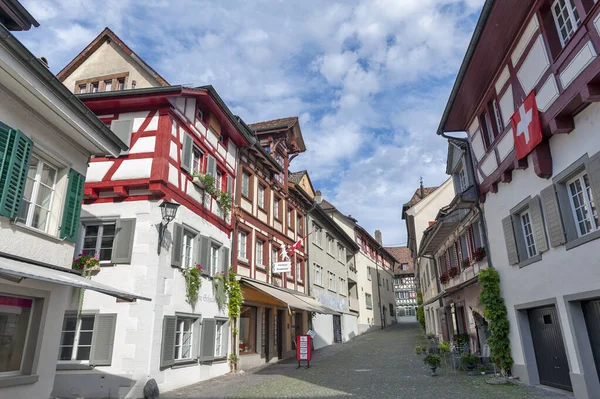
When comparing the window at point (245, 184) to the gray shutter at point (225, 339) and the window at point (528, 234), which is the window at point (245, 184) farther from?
the window at point (528, 234)

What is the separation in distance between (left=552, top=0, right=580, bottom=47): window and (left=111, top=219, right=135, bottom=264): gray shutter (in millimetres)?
10286

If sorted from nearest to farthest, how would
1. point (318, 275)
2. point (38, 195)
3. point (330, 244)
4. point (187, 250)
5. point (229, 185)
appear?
1. point (38, 195)
2. point (187, 250)
3. point (229, 185)
4. point (318, 275)
5. point (330, 244)

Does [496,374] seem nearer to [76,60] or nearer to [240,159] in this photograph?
[240,159]

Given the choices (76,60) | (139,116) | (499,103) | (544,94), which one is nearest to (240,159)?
(139,116)

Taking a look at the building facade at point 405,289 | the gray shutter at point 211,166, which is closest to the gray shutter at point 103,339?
the gray shutter at point 211,166

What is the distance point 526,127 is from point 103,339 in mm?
10667

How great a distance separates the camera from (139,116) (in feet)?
39.3

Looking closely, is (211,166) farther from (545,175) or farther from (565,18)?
(565,18)

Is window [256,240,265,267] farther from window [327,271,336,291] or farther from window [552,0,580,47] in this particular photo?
window [552,0,580,47]

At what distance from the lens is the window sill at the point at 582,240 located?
282 inches

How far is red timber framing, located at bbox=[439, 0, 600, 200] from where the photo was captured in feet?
22.4

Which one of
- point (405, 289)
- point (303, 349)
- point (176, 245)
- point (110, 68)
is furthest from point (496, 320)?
point (405, 289)

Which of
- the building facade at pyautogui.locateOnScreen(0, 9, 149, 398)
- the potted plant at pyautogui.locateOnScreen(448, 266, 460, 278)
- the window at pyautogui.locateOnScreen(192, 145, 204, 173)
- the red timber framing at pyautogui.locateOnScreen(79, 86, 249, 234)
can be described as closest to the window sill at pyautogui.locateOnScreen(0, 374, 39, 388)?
the building facade at pyautogui.locateOnScreen(0, 9, 149, 398)

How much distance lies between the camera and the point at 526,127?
901 cm
